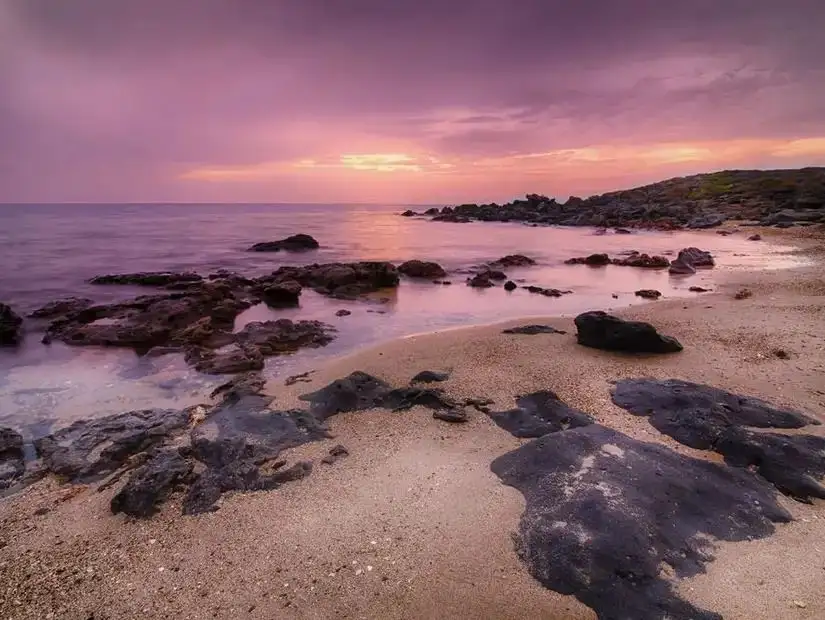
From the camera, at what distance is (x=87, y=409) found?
12219 mm

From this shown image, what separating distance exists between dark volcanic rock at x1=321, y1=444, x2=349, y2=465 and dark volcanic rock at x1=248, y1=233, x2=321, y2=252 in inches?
1818

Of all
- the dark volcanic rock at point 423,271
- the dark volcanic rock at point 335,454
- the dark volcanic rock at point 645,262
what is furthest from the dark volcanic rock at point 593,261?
the dark volcanic rock at point 335,454

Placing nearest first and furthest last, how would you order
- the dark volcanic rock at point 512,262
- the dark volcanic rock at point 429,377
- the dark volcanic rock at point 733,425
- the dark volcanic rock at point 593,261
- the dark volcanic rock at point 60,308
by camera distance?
the dark volcanic rock at point 733,425, the dark volcanic rock at point 429,377, the dark volcanic rock at point 60,308, the dark volcanic rock at point 593,261, the dark volcanic rock at point 512,262

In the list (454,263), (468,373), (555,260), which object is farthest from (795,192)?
(468,373)

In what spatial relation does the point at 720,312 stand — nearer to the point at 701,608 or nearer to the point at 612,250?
the point at 701,608

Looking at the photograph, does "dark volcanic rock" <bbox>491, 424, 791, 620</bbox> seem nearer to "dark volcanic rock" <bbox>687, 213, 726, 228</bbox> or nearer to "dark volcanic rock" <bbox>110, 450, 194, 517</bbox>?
"dark volcanic rock" <bbox>110, 450, 194, 517</bbox>

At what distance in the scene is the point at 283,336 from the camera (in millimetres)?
17812

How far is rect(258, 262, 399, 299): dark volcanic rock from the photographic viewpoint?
93.8 feet

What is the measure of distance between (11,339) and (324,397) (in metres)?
15.3

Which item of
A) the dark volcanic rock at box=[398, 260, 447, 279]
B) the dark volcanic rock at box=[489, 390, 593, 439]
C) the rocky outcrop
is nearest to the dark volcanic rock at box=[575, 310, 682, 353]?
the dark volcanic rock at box=[489, 390, 593, 439]

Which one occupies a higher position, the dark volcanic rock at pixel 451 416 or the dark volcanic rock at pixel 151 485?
the dark volcanic rock at pixel 451 416

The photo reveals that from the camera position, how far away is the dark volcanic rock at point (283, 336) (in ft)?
55.5

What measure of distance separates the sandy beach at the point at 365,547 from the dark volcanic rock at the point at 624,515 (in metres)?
0.21

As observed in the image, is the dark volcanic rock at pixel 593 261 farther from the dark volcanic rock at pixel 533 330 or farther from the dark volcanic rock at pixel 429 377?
the dark volcanic rock at pixel 429 377
